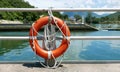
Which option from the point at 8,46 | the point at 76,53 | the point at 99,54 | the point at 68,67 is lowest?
the point at 8,46

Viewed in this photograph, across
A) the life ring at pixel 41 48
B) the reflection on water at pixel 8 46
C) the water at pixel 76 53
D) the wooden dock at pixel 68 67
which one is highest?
the life ring at pixel 41 48

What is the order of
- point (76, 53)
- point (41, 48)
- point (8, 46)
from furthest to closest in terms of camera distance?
point (8, 46) → point (76, 53) → point (41, 48)

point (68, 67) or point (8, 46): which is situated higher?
point (68, 67)

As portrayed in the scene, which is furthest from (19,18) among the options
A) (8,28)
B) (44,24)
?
(44,24)

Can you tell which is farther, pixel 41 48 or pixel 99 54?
pixel 99 54

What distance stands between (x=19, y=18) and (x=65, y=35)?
226ft

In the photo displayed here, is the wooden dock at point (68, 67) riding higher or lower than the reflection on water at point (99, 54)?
higher

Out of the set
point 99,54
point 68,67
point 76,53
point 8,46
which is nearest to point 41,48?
point 68,67

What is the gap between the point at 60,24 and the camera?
4301 millimetres

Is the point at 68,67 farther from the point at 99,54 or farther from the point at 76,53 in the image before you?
the point at 99,54

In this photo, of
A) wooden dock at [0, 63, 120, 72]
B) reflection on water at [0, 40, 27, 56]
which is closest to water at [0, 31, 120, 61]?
reflection on water at [0, 40, 27, 56]

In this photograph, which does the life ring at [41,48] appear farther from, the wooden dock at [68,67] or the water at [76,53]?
the water at [76,53]

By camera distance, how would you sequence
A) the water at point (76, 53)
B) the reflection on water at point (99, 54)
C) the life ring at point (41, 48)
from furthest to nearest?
the reflection on water at point (99, 54) → the water at point (76, 53) → the life ring at point (41, 48)

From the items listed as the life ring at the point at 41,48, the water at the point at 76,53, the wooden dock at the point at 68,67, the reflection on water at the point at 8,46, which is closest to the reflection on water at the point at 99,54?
the water at the point at 76,53
